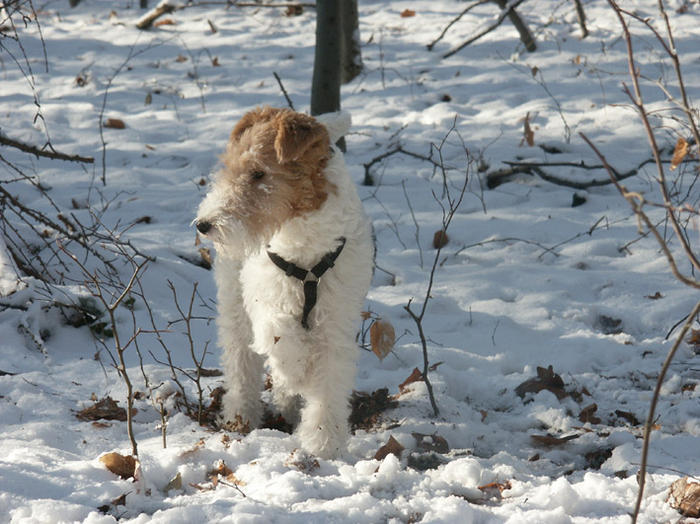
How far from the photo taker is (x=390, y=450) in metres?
3.40

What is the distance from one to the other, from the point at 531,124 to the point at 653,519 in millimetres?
5974

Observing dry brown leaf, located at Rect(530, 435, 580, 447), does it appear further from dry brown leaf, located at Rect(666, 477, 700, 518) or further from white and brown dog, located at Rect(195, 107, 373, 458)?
white and brown dog, located at Rect(195, 107, 373, 458)

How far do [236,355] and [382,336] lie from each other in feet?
2.81

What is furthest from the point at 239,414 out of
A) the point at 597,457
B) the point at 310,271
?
the point at 597,457

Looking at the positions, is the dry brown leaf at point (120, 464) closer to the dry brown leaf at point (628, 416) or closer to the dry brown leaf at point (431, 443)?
the dry brown leaf at point (431, 443)

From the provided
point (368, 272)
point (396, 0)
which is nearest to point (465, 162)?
point (368, 272)

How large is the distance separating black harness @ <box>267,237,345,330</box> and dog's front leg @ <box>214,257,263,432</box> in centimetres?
53

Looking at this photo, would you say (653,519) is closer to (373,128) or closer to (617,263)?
(617,263)

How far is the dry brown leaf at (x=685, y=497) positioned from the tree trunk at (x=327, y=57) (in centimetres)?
448

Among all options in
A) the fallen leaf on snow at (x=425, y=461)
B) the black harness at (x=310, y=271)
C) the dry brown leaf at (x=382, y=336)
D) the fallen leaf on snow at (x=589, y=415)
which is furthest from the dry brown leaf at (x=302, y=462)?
the fallen leaf on snow at (x=589, y=415)

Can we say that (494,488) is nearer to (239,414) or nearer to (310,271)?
(310,271)

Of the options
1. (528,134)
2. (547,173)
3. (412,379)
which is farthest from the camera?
(528,134)

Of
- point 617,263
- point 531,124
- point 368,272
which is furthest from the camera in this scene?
point 531,124

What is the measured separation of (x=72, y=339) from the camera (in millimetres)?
4371
